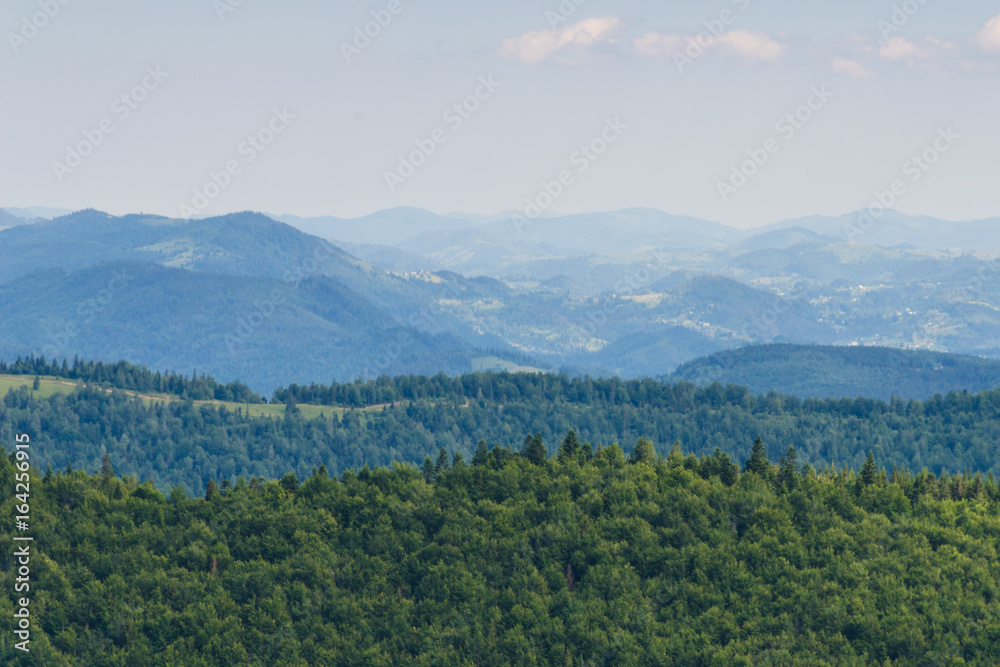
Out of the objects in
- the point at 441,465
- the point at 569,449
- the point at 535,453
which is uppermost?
the point at 569,449

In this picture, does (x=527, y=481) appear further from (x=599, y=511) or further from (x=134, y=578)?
(x=134, y=578)

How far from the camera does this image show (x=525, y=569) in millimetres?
150125

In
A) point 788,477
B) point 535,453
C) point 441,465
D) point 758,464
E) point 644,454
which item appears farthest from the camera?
point 644,454

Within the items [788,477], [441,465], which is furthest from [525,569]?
[788,477]

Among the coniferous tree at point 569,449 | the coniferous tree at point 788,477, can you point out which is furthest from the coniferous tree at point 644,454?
the coniferous tree at point 788,477

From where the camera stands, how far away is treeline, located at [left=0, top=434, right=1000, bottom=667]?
13612 cm

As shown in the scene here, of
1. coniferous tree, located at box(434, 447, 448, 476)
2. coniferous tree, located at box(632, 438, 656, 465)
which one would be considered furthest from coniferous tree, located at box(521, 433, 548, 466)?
coniferous tree, located at box(632, 438, 656, 465)

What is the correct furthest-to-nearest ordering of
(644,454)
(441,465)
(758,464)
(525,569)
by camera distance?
(644,454) → (441,465) → (758,464) → (525,569)

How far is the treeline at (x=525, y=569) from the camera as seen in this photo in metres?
136

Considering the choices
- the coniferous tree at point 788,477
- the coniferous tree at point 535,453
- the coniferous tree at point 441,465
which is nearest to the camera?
the coniferous tree at point 788,477

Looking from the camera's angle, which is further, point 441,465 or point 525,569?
point 441,465

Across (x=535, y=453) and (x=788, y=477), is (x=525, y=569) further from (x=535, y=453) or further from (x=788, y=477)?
(x=788, y=477)

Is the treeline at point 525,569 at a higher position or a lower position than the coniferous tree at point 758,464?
lower

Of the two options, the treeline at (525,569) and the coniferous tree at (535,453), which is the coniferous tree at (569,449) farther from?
the treeline at (525,569)
